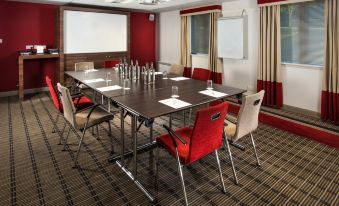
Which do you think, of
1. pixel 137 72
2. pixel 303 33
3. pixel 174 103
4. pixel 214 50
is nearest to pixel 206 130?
pixel 174 103

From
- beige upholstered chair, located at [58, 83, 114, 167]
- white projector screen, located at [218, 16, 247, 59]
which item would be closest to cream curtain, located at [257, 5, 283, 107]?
white projector screen, located at [218, 16, 247, 59]

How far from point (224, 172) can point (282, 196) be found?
24.4 inches

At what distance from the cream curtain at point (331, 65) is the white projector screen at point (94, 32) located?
5025mm

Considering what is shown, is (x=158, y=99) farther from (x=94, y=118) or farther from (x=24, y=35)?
(x=24, y=35)

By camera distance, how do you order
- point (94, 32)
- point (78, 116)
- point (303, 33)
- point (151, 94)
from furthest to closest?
1. point (94, 32)
2. point (303, 33)
3. point (78, 116)
4. point (151, 94)

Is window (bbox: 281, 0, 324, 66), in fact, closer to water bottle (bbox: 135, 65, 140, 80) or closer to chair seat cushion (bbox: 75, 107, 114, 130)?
water bottle (bbox: 135, 65, 140, 80)

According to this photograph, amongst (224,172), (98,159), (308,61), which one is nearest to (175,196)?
(224,172)

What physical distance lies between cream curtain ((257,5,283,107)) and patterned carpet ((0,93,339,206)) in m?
1.41

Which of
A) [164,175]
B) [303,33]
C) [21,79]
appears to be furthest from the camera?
[21,79]

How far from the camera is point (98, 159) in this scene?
303 cm

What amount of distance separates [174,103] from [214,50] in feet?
Answer: 13.0

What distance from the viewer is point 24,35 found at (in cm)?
609

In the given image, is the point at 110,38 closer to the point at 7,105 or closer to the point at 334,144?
the point at 7,105

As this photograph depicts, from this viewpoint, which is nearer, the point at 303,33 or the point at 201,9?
the point at 303,33
